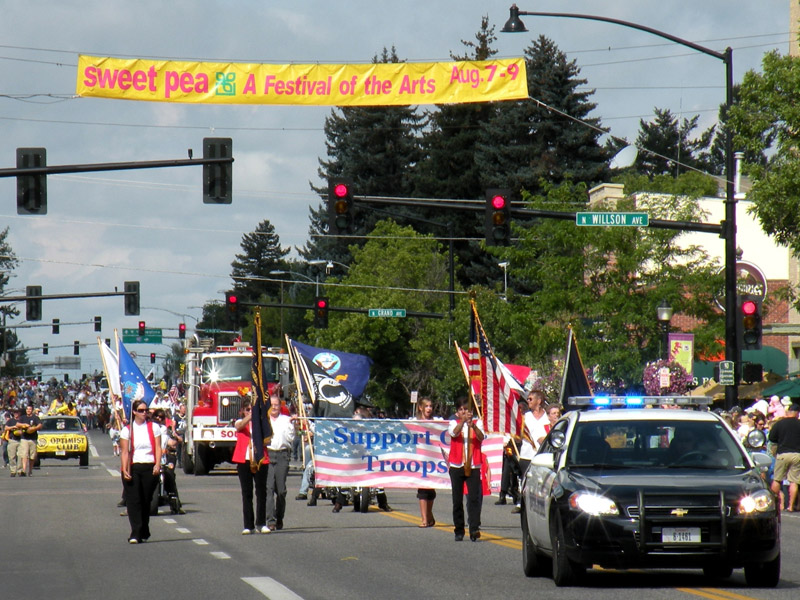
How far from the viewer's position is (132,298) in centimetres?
4912

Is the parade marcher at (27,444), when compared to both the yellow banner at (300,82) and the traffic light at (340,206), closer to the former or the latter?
the yellow banner at (300,82)

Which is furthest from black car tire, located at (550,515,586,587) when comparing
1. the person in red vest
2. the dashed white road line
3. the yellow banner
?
the yellow banner

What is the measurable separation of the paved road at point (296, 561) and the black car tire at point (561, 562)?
0.14 metres

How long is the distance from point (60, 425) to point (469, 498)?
30.9 metres

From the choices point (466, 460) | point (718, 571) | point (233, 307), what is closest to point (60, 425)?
point (233, 307)

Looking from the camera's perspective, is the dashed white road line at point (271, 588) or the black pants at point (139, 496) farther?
the black pants at point (139, 496)

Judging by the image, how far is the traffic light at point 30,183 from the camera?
23812 mm

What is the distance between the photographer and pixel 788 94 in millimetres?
25656

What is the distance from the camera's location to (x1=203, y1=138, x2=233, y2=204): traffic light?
24312mm

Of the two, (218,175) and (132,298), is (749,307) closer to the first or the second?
(218,175)

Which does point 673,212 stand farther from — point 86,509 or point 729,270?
point 86,509

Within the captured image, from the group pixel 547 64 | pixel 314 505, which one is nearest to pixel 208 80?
pixel 314 505

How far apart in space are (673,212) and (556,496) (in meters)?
30.7

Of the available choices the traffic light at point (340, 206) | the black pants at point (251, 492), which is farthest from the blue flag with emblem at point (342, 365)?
the black pants at point (251, 492)
